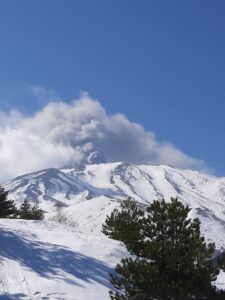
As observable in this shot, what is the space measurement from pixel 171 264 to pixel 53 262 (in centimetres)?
801

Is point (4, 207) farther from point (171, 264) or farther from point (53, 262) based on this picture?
point (171, 264)

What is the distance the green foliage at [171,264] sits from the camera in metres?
16.5

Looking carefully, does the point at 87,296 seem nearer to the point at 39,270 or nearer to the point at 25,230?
the point at 39,270

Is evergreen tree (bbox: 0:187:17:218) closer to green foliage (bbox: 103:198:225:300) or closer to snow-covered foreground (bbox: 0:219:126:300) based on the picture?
snow-covered foreground (bbox: 0:219:126:300)

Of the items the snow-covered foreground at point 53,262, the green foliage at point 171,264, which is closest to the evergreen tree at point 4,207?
the snow-covered foreground at point 53,262

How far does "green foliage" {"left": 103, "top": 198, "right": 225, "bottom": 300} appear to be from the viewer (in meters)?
16.5

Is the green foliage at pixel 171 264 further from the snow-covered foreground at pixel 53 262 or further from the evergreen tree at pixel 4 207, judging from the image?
the evergreen tree at pixel 4 207

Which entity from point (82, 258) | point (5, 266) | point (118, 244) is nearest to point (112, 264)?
point (82, 258)

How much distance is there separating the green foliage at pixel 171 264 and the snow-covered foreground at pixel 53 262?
2.45 meters

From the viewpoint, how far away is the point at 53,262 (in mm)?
22688

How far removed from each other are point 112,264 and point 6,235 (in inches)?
280

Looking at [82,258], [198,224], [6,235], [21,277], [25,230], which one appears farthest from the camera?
[25,230]

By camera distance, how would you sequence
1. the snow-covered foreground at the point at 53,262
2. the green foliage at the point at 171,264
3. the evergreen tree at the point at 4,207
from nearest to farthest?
the green foliage at the point at 171,264
the snow-covered foreground at the point at 53,262
the evergreen tree at the point at 4,207

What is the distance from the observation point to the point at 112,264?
24453 millimetres
